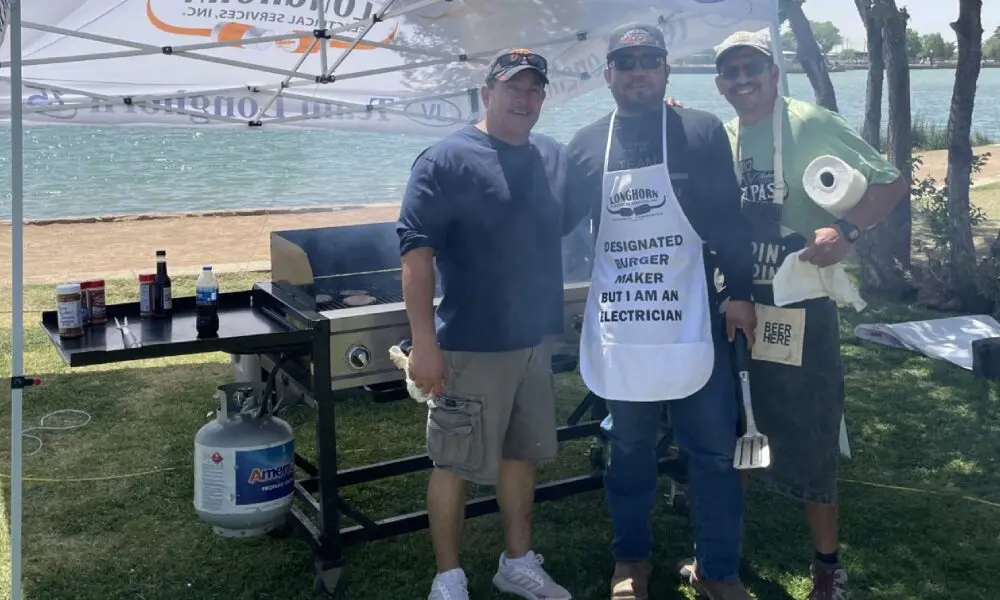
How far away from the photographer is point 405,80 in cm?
594

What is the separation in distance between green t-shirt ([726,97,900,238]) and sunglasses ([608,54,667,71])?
43cm

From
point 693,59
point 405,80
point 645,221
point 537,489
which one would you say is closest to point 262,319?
point 537,489

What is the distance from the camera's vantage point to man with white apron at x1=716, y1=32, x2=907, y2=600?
2.93 meters

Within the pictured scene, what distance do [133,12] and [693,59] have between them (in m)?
3.05

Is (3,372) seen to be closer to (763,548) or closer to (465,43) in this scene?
(465,43)

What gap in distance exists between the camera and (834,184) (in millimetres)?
2816

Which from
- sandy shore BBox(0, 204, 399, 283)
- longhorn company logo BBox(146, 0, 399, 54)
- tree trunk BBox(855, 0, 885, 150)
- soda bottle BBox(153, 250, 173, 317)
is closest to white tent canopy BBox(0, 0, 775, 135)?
longhorn company logo BBox(146, 0, 399, 54)

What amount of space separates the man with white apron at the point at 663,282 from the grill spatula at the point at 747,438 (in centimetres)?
3

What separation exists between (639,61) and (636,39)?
6 centimetres

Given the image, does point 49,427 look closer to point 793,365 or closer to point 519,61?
point 519,61

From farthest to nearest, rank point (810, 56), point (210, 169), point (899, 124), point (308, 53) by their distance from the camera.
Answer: point (210, 169) → point (810, 56) → point (899, 124) → point (308, 53)

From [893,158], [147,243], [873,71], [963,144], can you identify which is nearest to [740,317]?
[963,144]

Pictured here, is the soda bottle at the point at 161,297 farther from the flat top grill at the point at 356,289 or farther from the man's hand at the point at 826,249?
the man's hand at the point at 826,249

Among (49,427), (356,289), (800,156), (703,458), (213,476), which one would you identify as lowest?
(49,427)
